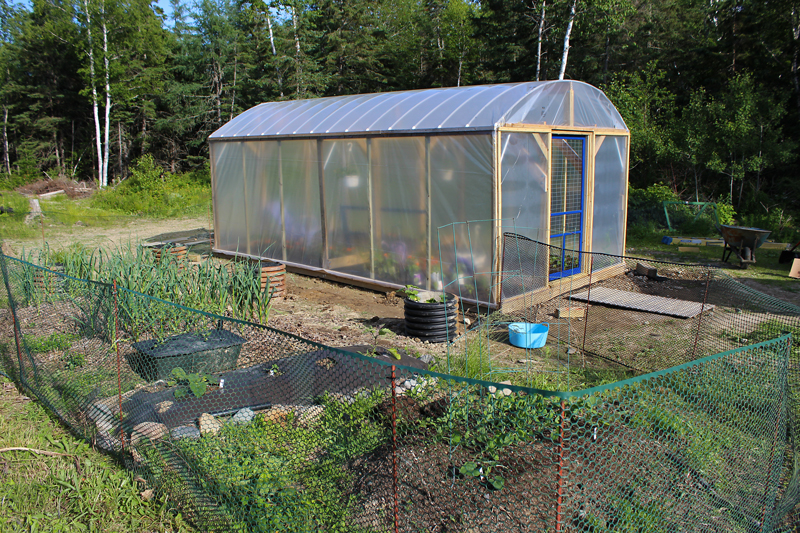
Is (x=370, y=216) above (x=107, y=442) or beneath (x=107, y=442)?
above

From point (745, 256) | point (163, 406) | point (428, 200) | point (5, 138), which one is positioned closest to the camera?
point (163, 406)

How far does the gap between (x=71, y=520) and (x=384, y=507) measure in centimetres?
191

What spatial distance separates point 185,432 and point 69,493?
78 cm

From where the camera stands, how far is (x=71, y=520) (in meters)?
3.43

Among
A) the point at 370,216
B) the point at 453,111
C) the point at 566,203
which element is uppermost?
the point at 453,111

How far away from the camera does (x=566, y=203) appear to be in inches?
354

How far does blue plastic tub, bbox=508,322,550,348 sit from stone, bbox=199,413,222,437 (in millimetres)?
3439

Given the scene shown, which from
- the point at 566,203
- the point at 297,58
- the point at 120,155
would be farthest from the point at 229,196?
the point at 120,155

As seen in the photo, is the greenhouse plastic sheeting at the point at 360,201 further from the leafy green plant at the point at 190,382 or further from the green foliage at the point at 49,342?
the green foliage at the point at 49,342

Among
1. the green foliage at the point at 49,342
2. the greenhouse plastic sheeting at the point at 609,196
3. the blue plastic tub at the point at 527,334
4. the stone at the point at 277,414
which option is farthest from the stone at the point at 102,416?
the greenhouse plastic sheeting at the point at 609,196

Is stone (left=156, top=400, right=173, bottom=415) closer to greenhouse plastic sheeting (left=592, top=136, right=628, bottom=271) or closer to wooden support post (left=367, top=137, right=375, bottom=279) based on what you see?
wooden support post (left=367, top=137, right=375, bottom=279)

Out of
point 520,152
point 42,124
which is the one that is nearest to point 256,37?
point 42,124

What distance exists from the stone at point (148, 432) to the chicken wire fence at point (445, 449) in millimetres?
12

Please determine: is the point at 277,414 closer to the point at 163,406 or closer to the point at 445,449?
the point at 163,406
